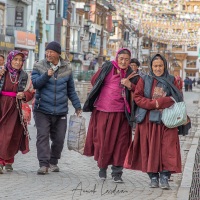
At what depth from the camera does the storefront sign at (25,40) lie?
43375 mm

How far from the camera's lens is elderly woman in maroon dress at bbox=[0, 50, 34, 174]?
9.54 metres

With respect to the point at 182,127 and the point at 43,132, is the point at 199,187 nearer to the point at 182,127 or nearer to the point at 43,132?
the point at 182,127

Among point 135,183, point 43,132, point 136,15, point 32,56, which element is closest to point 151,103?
point 135,183

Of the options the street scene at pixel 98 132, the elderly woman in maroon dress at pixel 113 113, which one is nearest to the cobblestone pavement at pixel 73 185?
the street scene at pixel 98 132

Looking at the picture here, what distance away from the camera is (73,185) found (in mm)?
8602

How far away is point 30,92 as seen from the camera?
973cm

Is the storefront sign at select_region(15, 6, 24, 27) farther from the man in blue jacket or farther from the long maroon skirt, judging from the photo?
the long maroon skirt

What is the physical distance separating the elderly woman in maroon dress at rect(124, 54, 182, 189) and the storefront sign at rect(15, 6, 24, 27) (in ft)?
116

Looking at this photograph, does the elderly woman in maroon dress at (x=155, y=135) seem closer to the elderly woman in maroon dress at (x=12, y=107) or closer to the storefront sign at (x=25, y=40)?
the elderly woman in maroon dress at (x=12, y=107)

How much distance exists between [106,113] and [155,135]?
83 cm

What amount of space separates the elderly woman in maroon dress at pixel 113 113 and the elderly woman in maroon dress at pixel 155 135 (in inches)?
10.6

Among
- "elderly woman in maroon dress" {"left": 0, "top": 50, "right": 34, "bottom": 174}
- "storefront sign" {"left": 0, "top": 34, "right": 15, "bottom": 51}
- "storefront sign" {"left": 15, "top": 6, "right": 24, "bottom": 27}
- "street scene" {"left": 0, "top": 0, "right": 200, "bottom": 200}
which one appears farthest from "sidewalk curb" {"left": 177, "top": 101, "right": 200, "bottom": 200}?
"storefront sign" {"left": 15, "top": 6, "right": 24, "bottom": 27}

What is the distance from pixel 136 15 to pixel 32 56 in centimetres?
790

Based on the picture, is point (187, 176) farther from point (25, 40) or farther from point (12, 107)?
point (25, 40)
